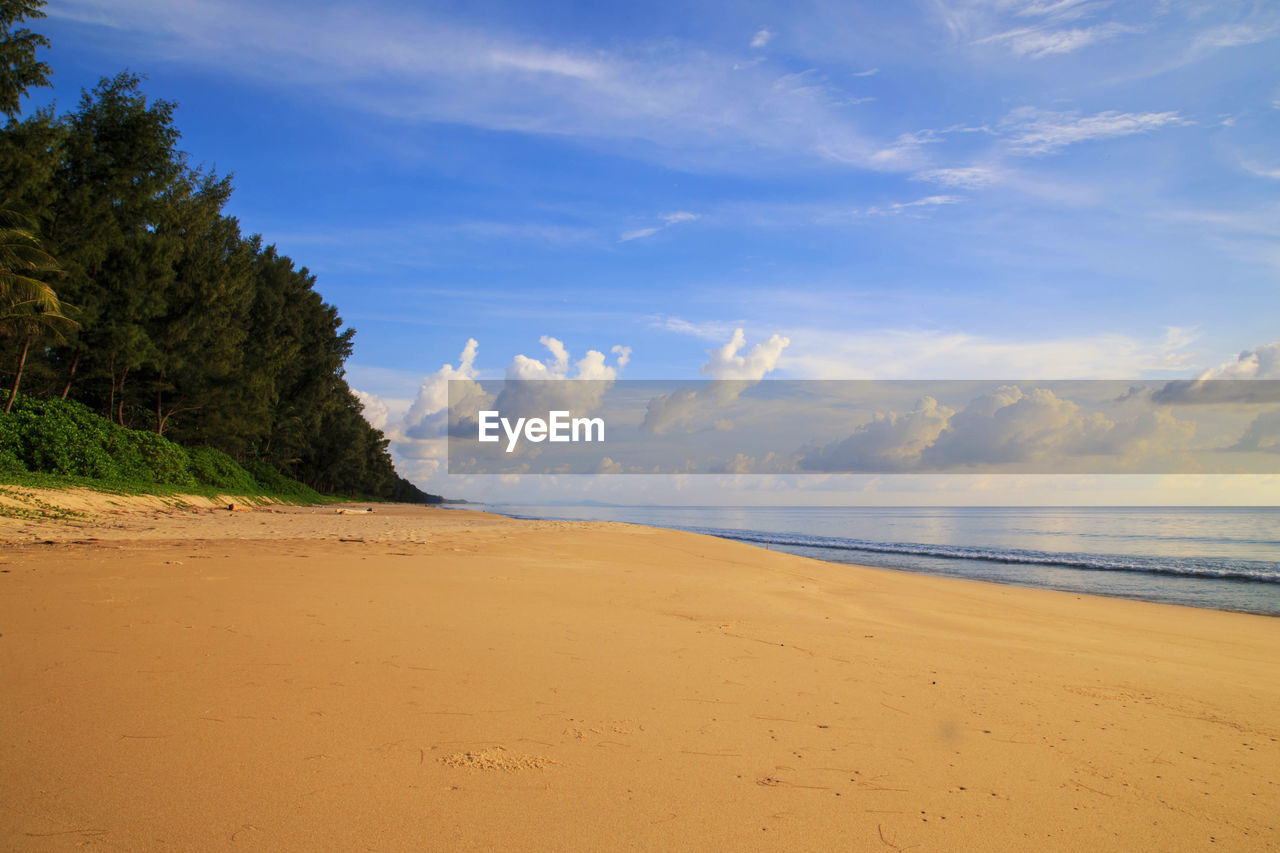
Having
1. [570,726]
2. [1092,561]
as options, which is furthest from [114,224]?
[1092,561]

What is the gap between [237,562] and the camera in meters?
8.21

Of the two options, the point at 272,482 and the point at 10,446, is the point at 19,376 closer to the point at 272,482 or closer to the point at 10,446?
the point at 10,446

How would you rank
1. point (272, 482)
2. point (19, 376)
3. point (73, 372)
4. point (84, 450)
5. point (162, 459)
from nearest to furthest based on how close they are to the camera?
point (84, 450) → point (19, 376) → point (73, 372) → point (162, 459) → point (272, 482)

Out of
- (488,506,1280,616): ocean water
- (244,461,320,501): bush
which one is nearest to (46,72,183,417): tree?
(244,461,320,501): bush

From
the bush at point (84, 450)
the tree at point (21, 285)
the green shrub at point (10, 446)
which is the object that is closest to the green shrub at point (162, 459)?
the bush at point (84, 450)

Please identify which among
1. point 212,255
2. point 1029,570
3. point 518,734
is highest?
point 212,255

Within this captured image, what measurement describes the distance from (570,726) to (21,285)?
2150 centimetres

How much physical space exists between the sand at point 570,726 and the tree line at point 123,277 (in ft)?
57.2

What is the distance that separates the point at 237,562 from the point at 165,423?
26249mm

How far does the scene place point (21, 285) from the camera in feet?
56.5

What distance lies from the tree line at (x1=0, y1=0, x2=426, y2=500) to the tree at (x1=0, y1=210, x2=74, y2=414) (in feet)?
0.14

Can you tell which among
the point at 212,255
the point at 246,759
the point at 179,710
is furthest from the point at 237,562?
the point at 212,255

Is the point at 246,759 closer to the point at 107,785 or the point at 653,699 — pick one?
the point at 107,785

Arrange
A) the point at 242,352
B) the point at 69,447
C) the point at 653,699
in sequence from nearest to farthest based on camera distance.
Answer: the point at 653,699 → the point at 69,447 → the point at 242,352
